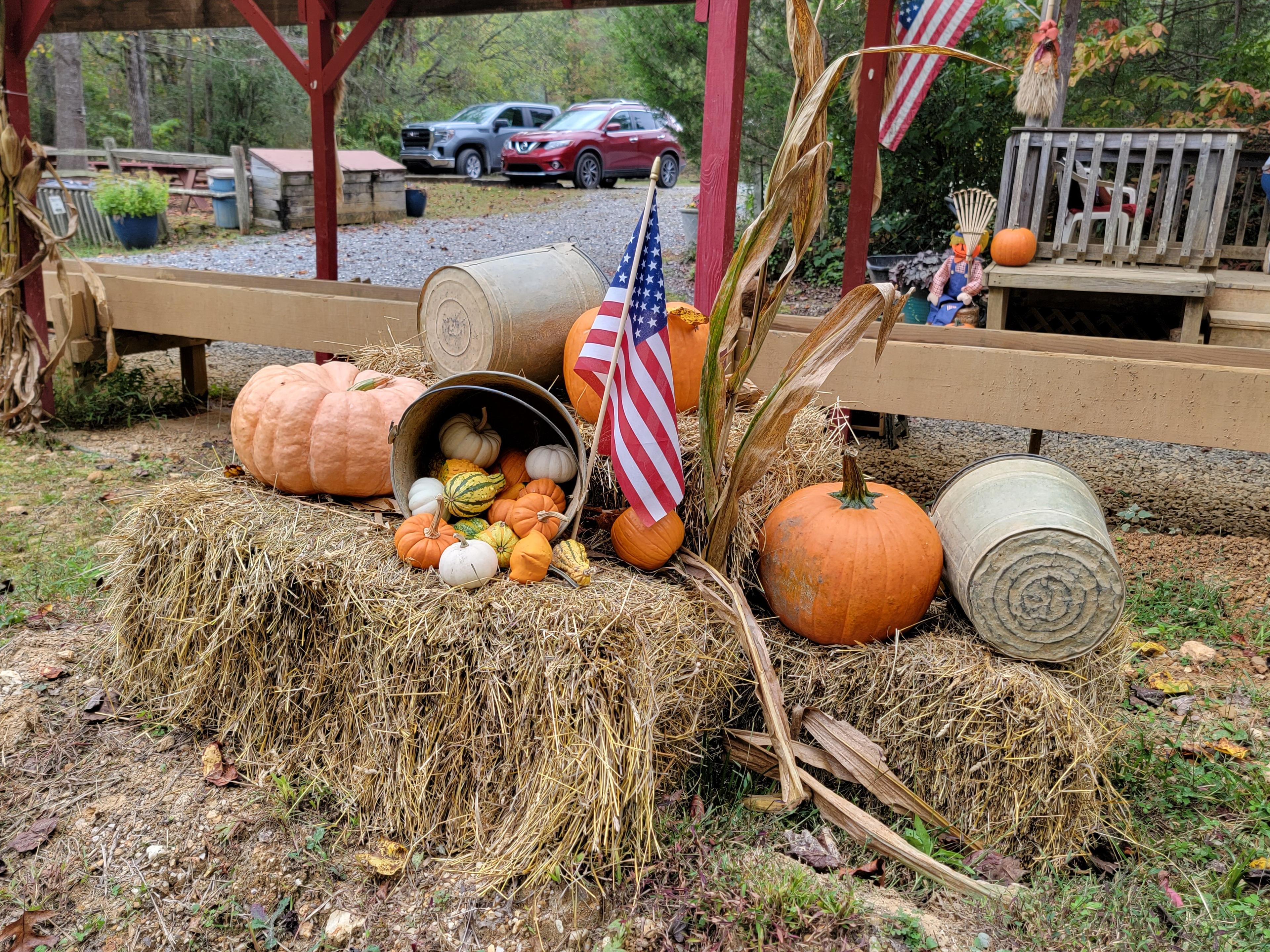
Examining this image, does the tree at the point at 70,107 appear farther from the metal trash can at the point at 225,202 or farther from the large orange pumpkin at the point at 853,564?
the large orange pumpkin at the point at 853,564

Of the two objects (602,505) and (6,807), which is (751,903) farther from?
(6,807)

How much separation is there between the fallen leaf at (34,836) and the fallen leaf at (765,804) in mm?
1962

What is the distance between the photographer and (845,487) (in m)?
2.91

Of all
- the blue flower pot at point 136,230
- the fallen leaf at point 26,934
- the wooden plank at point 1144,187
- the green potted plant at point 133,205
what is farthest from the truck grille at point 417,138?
the fallen leaf at point 26,934

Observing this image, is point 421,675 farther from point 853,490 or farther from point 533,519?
point 853,490

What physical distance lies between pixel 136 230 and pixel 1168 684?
14.9 meters

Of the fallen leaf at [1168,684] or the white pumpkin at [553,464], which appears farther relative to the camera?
the fallen leaf at [1168,684]

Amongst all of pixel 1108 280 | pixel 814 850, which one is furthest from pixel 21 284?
pixel 1108 280

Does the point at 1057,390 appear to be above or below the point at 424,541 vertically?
above

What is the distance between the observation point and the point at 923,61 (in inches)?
213

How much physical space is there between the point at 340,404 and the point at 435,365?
1.37 feet

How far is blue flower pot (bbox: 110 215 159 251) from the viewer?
1388cm

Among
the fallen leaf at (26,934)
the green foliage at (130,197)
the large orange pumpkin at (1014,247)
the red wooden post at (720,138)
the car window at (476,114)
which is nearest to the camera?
the fallen leaf at (26,934)

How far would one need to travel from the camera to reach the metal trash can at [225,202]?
614 inches
